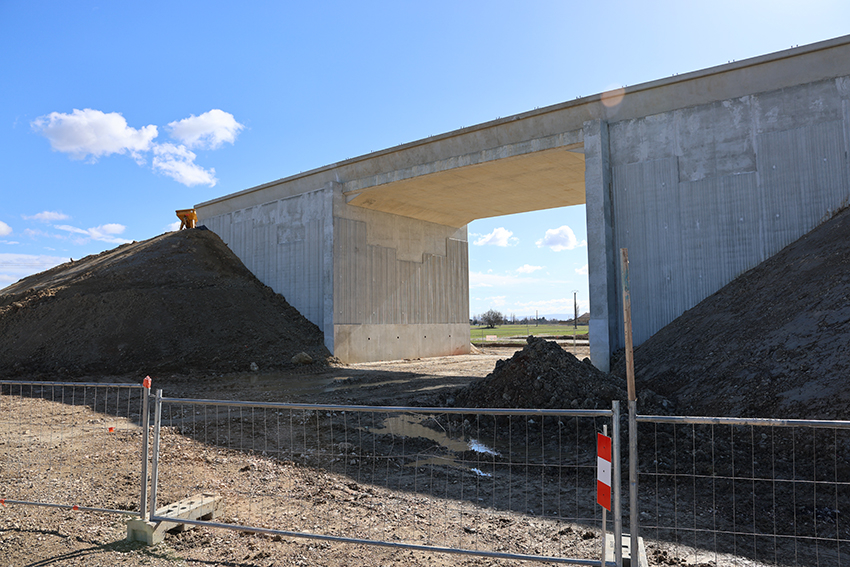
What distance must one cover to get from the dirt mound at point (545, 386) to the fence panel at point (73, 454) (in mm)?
6293

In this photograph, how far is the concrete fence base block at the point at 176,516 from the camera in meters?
4.94

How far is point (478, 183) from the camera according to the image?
22453 mm

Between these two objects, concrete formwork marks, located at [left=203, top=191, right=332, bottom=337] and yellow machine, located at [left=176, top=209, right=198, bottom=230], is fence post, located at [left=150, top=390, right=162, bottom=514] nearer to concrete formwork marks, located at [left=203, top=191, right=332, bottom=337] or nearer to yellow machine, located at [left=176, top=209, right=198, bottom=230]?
concrete formwork marks, located at [left=203, top=191, right=332, bottom=337]

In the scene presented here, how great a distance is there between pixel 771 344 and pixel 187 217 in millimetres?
29523

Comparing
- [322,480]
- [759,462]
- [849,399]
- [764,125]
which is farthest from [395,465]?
[764,125]

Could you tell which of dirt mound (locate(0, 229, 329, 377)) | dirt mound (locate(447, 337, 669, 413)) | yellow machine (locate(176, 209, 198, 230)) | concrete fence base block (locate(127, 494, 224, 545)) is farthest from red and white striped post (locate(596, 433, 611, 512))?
yellow machine (locate(176, 209, 198, 230))

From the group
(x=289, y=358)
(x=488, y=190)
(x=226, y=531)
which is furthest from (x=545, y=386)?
(x=488, y=190)

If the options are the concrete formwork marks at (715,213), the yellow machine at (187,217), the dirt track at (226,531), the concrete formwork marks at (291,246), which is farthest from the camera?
the yellow machine at (187,217)

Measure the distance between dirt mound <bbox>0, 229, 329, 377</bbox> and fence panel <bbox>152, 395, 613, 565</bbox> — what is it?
9279 millimetres

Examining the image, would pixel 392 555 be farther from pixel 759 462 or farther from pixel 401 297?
pixel 401 297

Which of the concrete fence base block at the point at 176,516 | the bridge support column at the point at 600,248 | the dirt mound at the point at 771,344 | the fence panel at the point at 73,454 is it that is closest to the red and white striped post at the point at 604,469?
the concrete fence base block at the point at 176,516

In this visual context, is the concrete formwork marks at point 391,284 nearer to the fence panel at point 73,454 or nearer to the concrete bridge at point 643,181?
the concrete bridge at point 643,181

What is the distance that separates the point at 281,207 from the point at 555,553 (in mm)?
23643

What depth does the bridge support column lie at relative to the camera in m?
15.9
